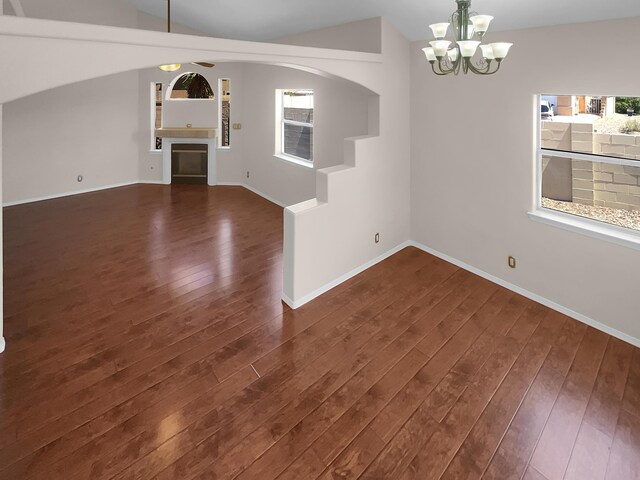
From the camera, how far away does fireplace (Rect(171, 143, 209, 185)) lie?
8.77 m

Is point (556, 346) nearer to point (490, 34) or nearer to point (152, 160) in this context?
point (490, 34)

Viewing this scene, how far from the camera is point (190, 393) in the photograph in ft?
9.32

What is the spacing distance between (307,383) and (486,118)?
11.0ft

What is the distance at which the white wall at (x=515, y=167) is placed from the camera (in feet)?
11.5

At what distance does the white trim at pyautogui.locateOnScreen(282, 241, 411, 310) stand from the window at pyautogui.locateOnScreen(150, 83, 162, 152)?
5905 mm

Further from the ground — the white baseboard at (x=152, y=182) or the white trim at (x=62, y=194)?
the white baseboard at (x=152, y=182)

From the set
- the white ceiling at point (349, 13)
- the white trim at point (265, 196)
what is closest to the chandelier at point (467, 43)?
the white ceiling at point (349, 13)

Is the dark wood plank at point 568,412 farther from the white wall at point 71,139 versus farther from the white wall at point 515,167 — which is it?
the white wall at point 71,139

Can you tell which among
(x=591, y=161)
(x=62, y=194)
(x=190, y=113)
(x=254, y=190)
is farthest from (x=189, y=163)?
(x=591, y=161)

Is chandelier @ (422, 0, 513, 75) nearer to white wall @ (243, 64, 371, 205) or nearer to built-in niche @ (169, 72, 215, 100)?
white wall @ (243, 64, 371, 205)

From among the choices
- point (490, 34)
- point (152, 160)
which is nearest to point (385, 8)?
point (490, 34)

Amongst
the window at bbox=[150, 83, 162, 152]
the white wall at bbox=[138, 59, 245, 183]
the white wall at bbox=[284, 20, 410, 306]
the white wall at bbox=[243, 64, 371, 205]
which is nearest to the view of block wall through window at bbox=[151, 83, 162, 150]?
the window at bbox=[150, 83, 162, 152]

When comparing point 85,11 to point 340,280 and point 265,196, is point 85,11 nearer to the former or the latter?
point 265,196

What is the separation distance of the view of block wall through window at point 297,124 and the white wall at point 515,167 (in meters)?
2.09
